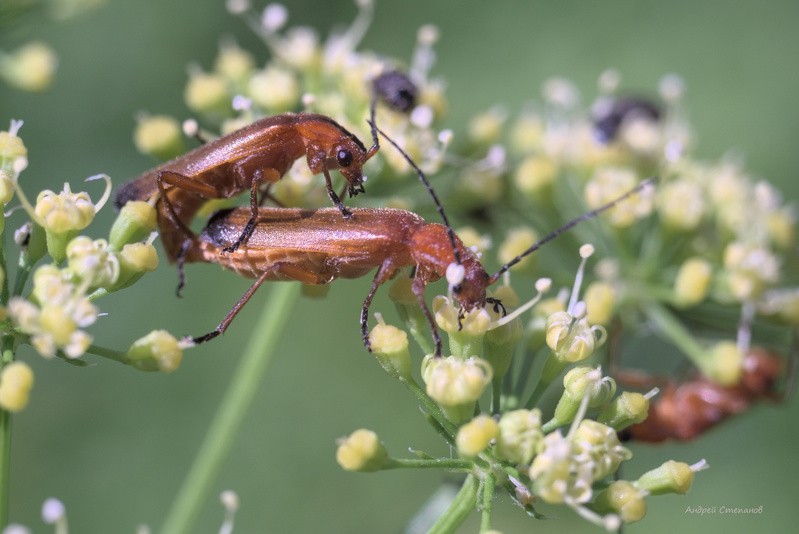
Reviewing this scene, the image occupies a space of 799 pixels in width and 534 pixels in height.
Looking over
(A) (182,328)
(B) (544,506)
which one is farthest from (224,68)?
(B) (544,506)

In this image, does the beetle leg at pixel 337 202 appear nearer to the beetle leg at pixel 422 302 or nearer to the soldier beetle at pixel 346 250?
the soldier beetle at pixel 346 250

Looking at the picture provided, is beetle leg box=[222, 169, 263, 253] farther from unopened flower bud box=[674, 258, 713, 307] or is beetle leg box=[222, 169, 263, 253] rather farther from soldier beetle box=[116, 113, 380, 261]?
unopened flower bud box=[674, 258, 713, 307]

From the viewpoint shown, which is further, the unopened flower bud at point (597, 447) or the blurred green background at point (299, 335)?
the blurred green background at point (299, 335)

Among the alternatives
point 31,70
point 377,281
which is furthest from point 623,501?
point 31,70

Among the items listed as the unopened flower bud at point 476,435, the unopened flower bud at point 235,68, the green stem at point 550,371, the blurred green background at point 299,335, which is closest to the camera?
the unopened flower bud at point 476,435

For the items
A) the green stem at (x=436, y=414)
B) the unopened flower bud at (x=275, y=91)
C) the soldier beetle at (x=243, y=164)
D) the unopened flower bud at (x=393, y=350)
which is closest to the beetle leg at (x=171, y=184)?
the soldier beetle at (x=243, y=164)

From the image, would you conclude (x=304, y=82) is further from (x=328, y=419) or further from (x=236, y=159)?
(x=328, y=419)
